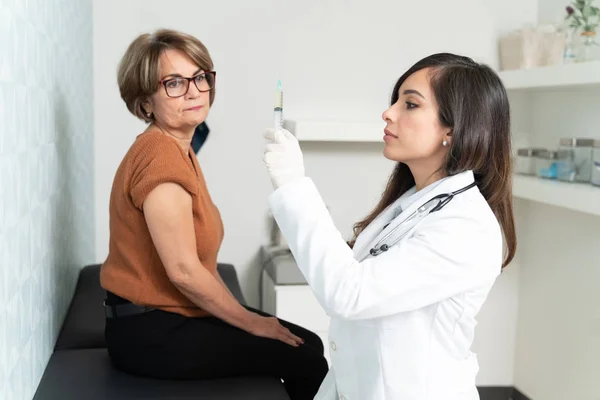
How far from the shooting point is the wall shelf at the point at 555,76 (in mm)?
2430

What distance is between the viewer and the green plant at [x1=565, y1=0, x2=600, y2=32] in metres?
2.61

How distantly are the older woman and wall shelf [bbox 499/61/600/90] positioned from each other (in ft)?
4.39

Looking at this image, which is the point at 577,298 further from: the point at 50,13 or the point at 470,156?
the point at 50,13

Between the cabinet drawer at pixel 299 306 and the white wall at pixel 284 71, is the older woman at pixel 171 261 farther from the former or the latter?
the white wall at pixel 284 71

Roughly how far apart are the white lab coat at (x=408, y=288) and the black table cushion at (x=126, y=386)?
367 mm

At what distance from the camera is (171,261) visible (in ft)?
5.57

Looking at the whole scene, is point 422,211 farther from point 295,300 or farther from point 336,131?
point 336,131

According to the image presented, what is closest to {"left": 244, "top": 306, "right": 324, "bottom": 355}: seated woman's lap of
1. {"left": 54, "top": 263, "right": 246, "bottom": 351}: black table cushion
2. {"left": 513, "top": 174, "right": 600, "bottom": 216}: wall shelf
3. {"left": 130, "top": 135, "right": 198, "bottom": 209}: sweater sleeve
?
{"left": 54, "top": 263, "right": 246, "bottom": 351}: black table cushion

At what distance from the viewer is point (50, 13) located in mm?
1763

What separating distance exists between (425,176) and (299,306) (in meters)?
1.46

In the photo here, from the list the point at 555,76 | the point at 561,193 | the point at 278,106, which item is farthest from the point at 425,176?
the point at 555,76

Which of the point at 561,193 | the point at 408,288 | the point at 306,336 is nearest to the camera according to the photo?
the point at 408,288

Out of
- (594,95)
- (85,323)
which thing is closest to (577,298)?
(594,95)

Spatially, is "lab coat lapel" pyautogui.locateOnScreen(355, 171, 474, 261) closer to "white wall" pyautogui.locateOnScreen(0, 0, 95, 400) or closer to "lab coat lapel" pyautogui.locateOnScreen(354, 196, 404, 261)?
"lab coat lapel" pyautogui.locateOnScreen(354, 196, 404, 261)
